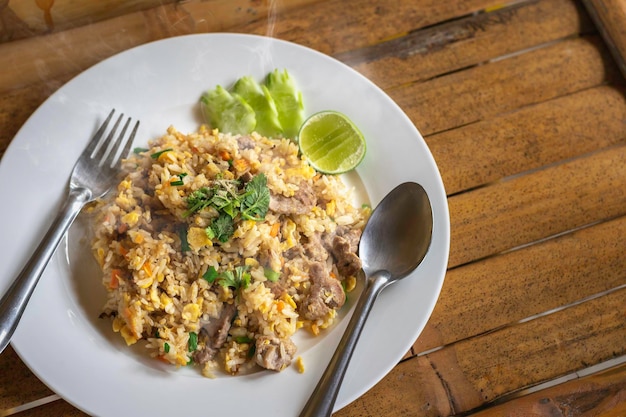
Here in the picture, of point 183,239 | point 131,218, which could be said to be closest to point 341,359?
point 183,239

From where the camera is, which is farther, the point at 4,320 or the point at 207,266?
the point at 207,266

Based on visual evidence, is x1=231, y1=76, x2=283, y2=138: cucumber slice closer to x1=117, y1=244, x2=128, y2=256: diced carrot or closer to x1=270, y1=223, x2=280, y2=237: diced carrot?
x1=270, y1=223, x2=280, y2=237: diced carrot

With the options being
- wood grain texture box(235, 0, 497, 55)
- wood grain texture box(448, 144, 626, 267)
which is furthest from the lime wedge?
wood grain texture box(235, 0, 497, 55)

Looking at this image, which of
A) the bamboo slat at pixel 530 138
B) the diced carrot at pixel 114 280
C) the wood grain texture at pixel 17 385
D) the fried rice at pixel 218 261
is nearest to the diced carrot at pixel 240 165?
the fried rice at pixel 218 261

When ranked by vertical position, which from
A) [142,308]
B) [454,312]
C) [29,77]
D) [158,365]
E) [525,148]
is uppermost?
[29,77]

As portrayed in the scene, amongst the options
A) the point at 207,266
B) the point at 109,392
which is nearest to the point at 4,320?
the point at 109,392

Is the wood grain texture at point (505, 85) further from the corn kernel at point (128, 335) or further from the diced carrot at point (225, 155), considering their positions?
the corn kernel at point (128, 335)

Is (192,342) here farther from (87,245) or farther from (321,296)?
(87,245)

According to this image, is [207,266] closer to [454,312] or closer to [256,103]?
[256,103]
